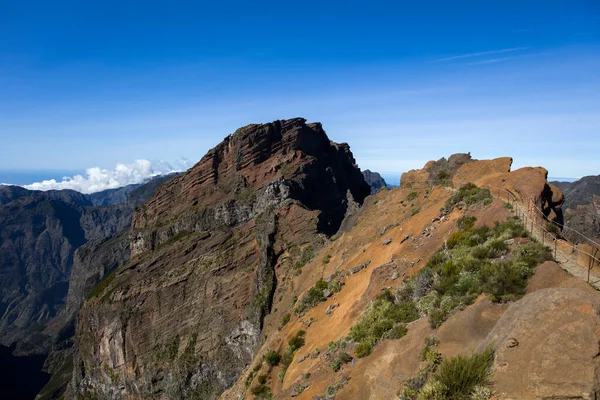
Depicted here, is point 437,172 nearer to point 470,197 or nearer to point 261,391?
point 470,197

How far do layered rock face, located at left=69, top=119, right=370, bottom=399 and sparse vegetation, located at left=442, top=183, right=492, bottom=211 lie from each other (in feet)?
116

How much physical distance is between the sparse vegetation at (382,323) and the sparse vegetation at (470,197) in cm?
964

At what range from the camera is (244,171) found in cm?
8975

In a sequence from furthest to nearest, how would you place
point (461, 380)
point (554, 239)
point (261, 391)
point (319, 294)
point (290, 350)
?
point (319, 294), point (261, 391), point (290, 350), point (554, 239), point (461, 380)

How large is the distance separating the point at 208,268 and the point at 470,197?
56.4 meters

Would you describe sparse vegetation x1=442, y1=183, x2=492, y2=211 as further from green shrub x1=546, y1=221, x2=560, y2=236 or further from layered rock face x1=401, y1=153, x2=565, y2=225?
green shrub x1=546, y1=221, x2=560, y2=236

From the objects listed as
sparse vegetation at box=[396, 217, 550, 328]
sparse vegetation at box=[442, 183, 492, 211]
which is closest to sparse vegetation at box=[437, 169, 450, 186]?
sparse vegetation at box=[442, 183, 492, 211]

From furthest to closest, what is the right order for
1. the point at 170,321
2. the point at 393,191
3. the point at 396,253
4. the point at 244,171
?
the point at 244,171 < the point at 170,321 < the point at 393,191 < the point at 396,253

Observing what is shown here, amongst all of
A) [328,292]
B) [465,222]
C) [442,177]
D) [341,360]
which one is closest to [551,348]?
[341,360]

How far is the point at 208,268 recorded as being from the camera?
72.9m

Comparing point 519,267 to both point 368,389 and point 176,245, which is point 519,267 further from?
point 176,245

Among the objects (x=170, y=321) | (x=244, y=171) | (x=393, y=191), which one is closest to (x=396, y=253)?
(x=393, y=191)

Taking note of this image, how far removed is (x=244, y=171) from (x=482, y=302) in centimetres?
7845

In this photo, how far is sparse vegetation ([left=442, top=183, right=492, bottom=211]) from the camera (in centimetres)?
2508
